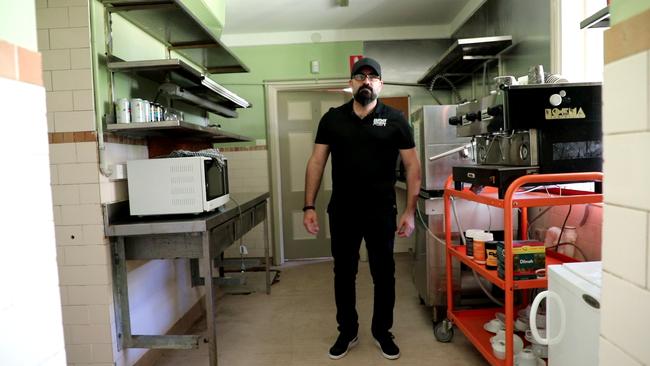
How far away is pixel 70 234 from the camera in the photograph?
190 centimetres

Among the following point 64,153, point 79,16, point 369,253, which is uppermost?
point 79,16

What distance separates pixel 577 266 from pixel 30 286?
4.85ft

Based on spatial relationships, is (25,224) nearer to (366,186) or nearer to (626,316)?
(626,316)

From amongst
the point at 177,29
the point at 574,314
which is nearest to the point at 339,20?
the point at 177,29

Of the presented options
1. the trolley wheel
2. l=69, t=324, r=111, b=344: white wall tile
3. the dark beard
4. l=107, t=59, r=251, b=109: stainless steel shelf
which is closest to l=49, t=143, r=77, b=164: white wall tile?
l=107, t=59, r=251, b=109: stainless steel shelf

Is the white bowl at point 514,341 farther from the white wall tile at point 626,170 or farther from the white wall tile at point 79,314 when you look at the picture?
the white wall tile at point 79,314

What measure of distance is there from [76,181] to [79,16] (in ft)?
2.55

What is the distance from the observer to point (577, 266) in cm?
126

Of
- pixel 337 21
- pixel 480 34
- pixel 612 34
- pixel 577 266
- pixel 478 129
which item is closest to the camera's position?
pixel 612 34

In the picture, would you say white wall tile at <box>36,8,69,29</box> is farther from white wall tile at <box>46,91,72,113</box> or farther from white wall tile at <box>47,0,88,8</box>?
white wall tile at <box>46,91,72,113</box>

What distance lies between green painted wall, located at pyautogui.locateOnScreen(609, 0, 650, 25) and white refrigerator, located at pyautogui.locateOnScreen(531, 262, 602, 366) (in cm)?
70

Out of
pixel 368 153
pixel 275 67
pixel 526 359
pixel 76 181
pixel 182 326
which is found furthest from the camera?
pixel 275 67

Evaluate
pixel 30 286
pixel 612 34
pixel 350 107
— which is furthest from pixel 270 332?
pixel 612 34

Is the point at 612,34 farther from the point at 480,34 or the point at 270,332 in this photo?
the point at 480,34
